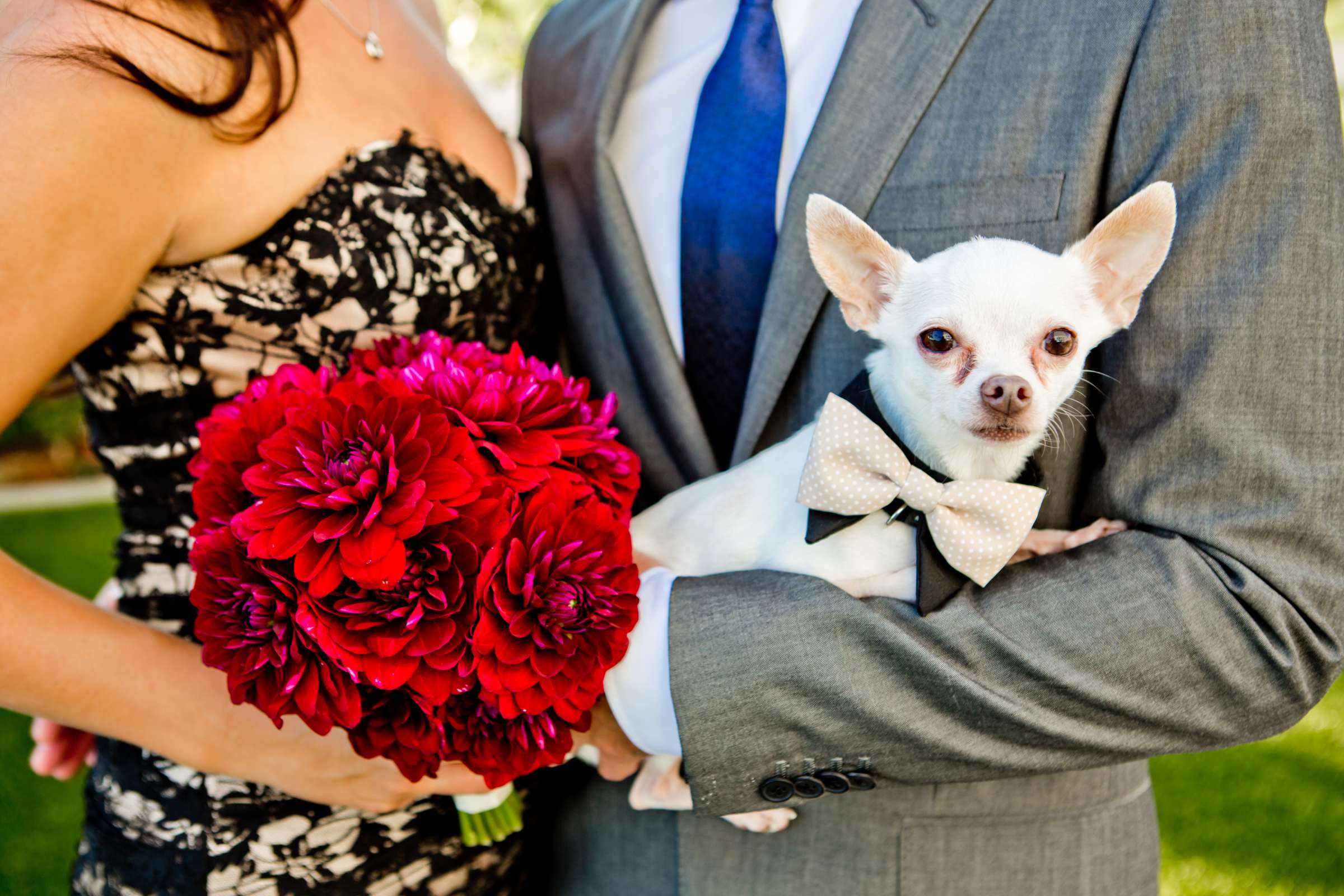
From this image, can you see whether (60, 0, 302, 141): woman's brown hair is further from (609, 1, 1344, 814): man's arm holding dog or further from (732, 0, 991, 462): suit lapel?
(609, 1, 1344, 814): man's arm holding dog

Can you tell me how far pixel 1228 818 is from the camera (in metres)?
4.04

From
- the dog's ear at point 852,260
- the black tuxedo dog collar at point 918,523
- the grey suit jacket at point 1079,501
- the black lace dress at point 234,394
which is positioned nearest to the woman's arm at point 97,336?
the black lace dress at point 234,394

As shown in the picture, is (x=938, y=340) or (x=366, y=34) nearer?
(x=938, y=340)

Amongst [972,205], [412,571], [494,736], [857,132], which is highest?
[857,132]

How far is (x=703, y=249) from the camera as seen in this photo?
1705mm

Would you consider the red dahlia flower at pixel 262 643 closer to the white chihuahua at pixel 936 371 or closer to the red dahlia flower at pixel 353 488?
the red dahlia flower at pixel 353 488

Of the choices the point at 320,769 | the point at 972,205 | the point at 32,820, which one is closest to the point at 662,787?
the point at 320,769

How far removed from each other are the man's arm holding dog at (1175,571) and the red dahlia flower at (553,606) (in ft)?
0.60

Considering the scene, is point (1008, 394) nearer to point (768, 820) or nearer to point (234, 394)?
point (768, 820)

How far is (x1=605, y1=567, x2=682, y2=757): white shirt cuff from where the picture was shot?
4.42 feet

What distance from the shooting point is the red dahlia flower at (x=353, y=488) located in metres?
1.09

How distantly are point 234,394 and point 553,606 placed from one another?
79 centimetres

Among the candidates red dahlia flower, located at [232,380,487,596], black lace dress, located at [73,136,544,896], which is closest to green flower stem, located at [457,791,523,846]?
black lace dress, located at [73,136,544,896]

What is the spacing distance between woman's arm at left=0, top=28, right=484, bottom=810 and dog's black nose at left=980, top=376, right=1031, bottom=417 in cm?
101
